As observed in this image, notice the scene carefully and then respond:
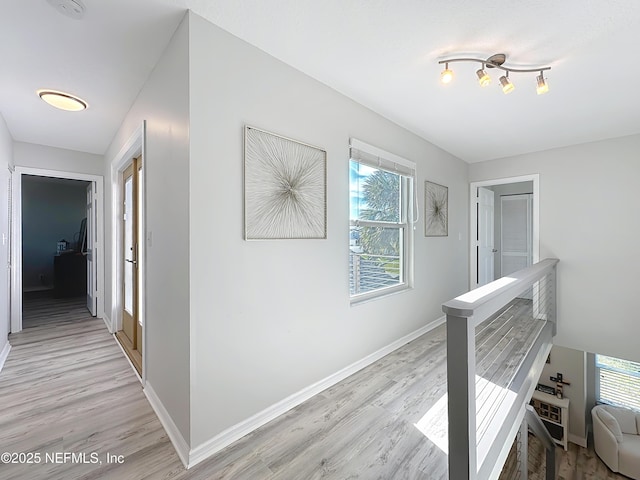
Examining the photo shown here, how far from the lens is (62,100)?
2398 millimetres

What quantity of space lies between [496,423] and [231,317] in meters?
1.78

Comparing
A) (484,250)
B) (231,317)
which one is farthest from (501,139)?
(231,317)

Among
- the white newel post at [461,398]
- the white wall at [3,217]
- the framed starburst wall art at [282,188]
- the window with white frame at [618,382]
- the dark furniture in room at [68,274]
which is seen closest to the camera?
the white newel post at [461,398]

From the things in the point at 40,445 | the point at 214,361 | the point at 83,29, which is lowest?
the point at 40,445

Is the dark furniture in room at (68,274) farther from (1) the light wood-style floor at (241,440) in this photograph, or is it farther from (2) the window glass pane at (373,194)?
(2) the window glass pane at (373,194)

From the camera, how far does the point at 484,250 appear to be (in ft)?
16.0

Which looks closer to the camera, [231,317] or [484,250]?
[231,317]

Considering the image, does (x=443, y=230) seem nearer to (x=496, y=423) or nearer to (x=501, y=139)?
(x=501, y=139)

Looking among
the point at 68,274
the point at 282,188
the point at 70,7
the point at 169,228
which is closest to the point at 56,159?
the point at 68,274

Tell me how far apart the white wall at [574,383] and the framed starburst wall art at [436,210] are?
360cm

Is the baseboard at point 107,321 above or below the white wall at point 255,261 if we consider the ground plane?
below

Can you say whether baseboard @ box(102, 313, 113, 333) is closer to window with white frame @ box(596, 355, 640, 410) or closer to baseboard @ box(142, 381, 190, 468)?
baseboard @ box(142, 381, 190, 468)

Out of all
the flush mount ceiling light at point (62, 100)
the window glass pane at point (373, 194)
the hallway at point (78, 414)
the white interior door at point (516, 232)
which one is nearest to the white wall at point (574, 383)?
the white interior door at point (516, 232)

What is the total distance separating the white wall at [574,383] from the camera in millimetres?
5094
